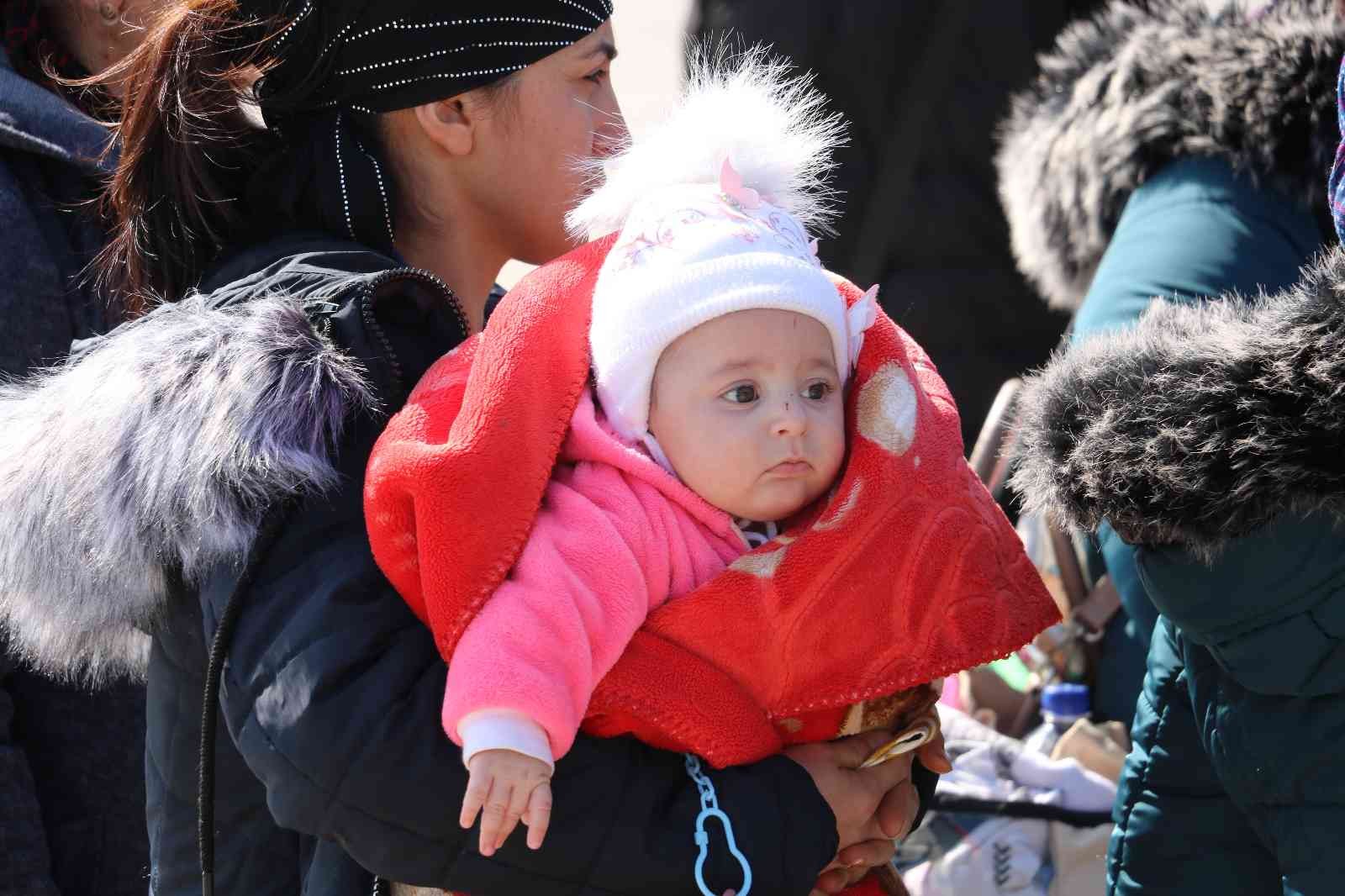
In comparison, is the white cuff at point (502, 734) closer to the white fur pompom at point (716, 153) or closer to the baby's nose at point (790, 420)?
the baby's nose at point (790, 420)

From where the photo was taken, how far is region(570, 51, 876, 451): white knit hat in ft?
5.70

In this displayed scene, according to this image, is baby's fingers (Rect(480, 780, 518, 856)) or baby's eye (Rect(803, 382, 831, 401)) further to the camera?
baby's eye (Rect(803, 382, 831, 401))

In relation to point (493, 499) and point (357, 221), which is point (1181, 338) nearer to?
point (493, 499)

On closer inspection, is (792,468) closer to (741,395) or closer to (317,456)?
(741,395)

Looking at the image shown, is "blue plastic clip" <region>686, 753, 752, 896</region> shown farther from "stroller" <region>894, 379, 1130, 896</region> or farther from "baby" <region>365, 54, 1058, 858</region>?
"stroller" <region>894, 379, 1130, 896</region>

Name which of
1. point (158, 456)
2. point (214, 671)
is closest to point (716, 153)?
point (158, 456)

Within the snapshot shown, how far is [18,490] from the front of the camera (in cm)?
173

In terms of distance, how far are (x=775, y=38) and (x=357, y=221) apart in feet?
6.17

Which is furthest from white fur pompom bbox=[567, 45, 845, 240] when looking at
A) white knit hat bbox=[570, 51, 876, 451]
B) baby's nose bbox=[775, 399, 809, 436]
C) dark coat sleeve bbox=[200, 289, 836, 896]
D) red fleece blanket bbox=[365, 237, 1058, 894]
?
dark coat sleeve bbox=[200, 289, 836, 896]

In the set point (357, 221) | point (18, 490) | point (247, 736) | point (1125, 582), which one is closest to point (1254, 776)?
point (1125, 582)

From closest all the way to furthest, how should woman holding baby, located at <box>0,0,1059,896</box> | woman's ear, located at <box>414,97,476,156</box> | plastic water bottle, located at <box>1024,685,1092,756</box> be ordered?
woman holding baby, located at <box>0,0,1059,896</box> → woman's ear, located at <box>414,97,476,156</box> → plastic water bottle, located at <box>1024,685,1092,756</box>

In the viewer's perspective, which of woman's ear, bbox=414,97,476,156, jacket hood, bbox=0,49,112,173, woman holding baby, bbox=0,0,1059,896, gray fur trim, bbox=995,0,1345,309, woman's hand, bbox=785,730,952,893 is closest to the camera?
woman holding baby, bbox=0,0,1059,896

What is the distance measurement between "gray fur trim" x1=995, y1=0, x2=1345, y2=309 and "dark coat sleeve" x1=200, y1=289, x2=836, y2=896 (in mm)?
1513

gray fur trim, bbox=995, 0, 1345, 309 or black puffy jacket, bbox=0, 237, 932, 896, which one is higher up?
gray fur trim, bbox=995, 0, 1345, 309
